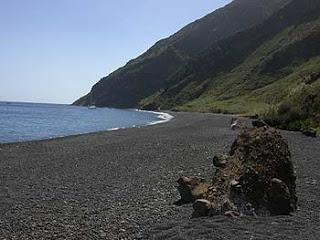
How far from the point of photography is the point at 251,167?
17.6m

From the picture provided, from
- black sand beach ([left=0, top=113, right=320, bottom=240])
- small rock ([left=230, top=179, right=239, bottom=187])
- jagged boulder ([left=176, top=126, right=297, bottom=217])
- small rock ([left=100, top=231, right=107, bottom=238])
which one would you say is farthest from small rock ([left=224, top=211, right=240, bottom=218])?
small rock ([left=100, top=231, right=107, bottom=238])

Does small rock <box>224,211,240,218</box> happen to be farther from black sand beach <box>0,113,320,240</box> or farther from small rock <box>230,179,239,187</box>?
small rock <box>230,179,239,187</box>

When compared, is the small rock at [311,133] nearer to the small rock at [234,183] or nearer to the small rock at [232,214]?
the small rock at [234,183]

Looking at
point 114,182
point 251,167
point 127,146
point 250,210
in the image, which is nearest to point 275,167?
point 251,167

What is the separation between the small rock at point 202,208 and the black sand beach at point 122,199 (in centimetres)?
54

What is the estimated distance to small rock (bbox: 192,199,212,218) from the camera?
16266 mm

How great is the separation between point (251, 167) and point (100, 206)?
20.2 feet

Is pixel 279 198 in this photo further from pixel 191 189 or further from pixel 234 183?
pixel 191 189

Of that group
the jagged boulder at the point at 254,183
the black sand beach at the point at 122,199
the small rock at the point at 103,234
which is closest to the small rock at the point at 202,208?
the jagged boulder at the point at 254,183

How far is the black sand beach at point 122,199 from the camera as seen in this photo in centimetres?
1486

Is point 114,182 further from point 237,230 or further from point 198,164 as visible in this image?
point 237,230

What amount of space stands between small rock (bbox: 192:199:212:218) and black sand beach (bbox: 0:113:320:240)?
1.77 ft

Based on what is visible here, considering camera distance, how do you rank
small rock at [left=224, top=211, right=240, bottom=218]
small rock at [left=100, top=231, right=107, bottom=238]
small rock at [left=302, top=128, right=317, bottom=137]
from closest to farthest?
1. small rock at [left=100, top=231, right=107, bottom=238]
2. small rock at [left=224, top=211, right=240, bottom=218]
3. small rock at [left=302, top=128, right=317, bottom=137]

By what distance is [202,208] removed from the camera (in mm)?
16359
